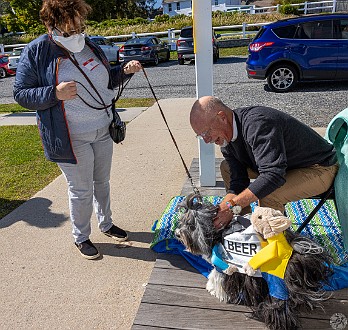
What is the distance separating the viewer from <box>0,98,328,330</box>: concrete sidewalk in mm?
2683

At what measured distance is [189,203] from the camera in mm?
2242

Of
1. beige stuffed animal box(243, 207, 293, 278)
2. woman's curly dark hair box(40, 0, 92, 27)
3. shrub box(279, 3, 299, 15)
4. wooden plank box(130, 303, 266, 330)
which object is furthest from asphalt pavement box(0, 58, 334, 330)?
shrub box(279, 3, 299, 15)

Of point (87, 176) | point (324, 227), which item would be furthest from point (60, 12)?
point (324, 227)

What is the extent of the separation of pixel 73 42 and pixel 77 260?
5.72 feet

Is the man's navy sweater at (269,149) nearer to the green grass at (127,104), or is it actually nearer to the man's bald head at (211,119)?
the man's bald head at (211,119)

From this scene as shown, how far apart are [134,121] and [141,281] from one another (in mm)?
5037

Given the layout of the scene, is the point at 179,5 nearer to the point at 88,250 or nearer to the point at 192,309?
the point at 88,250

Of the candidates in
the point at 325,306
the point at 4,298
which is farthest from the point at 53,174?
the point at 325,306

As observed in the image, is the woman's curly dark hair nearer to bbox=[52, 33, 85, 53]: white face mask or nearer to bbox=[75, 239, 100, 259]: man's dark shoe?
bbox=[52, 33, 85, 53]: white face mask

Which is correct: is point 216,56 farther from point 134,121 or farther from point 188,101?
point 134,121

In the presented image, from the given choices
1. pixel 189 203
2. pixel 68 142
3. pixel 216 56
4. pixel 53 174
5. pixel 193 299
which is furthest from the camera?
pixel 216 56

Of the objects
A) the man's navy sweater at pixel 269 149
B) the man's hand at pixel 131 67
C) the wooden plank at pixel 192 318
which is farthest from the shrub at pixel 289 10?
the wooden plank at pixel 192 318

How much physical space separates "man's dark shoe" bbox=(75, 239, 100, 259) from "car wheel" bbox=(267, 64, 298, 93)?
7999mm

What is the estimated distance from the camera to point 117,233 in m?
3.50
